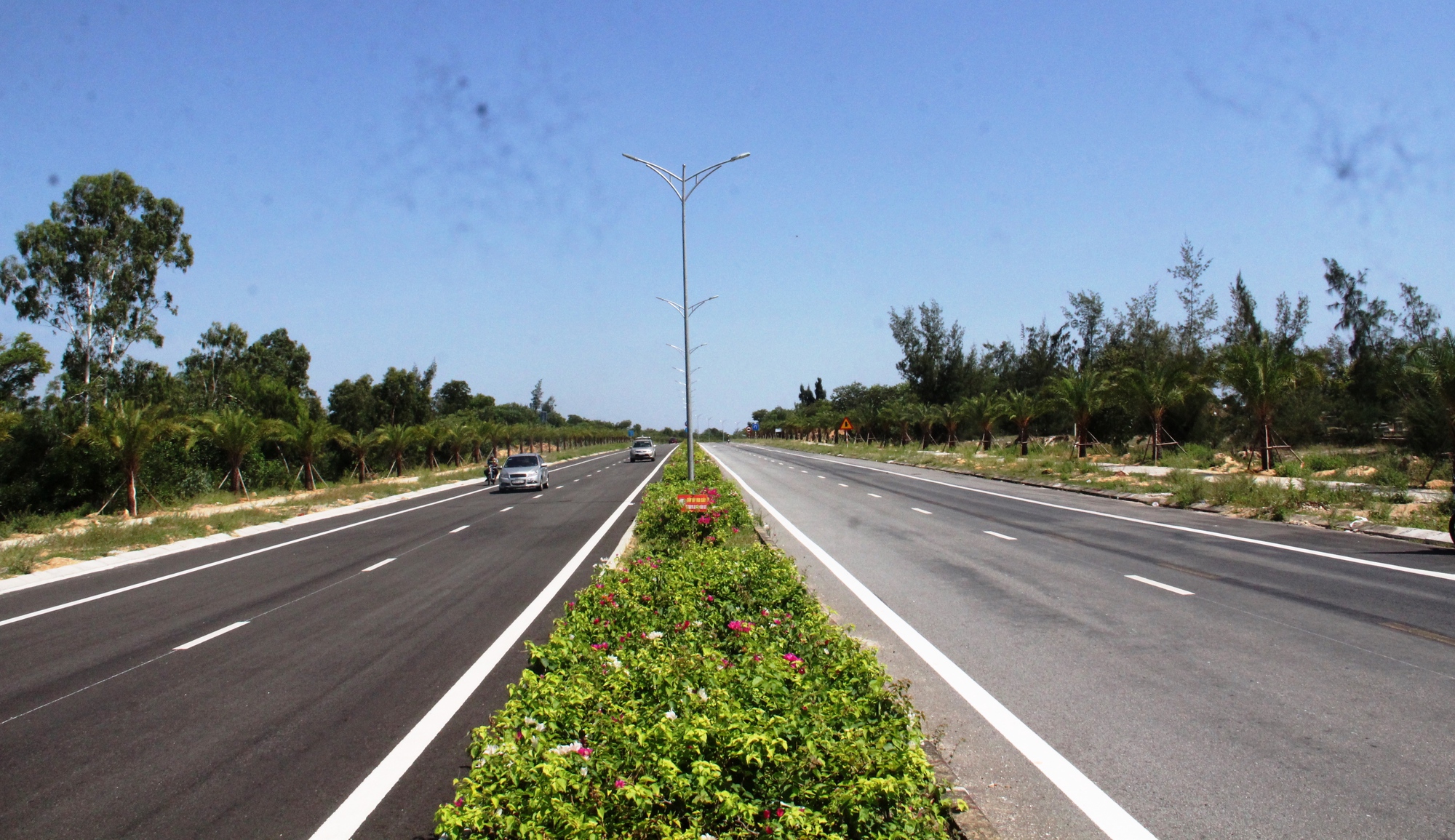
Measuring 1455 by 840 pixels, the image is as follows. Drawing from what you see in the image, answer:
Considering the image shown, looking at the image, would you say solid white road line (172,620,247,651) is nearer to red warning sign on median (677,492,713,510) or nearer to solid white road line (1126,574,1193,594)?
red warning sign on median (677,492,713,510)

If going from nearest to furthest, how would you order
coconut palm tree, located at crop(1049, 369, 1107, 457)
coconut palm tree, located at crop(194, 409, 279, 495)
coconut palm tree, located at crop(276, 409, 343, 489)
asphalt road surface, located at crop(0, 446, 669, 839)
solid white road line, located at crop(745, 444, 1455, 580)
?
1. asphalt road surface, located at crop(0, 446, 669, 839)
2. solid white road line, located at crop(745, 444, 1455, 580)
3. coconut palm tree, located at crop(194, 409, 279, 495)
4. coconut palm tree, located at crop(276, 409, 343, 489)
5. coconut palm tree, located at crop(1049, 369, 1107, 457)

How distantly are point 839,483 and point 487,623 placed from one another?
26.4m

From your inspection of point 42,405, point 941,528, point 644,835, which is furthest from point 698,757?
point 42,405

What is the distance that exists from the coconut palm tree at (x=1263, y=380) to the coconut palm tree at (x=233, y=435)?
3793 cm

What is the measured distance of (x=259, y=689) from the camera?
7.28 metres

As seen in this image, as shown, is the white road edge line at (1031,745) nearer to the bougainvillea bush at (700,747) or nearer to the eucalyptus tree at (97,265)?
the bougainvillea bush at (700,747)

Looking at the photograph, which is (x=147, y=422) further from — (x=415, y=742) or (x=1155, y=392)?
(x=1155, y=392)

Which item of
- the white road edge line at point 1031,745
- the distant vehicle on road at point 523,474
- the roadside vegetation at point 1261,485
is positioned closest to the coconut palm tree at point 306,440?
the distant vehicle on road at point 523,474

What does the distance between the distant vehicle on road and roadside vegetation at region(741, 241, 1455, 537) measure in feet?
68.7

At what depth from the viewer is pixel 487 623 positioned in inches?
386

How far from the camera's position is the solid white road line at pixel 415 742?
4625 mm

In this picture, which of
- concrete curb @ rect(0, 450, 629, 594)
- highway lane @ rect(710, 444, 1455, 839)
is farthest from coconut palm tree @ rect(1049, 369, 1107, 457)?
concrete curb @ rect(0, 450, 629, 594)

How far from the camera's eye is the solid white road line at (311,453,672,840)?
4625mm

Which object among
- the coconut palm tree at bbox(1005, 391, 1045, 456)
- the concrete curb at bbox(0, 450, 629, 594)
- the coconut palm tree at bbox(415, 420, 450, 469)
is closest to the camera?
the concrete curb at bbox(0, 450, 629, 594)
